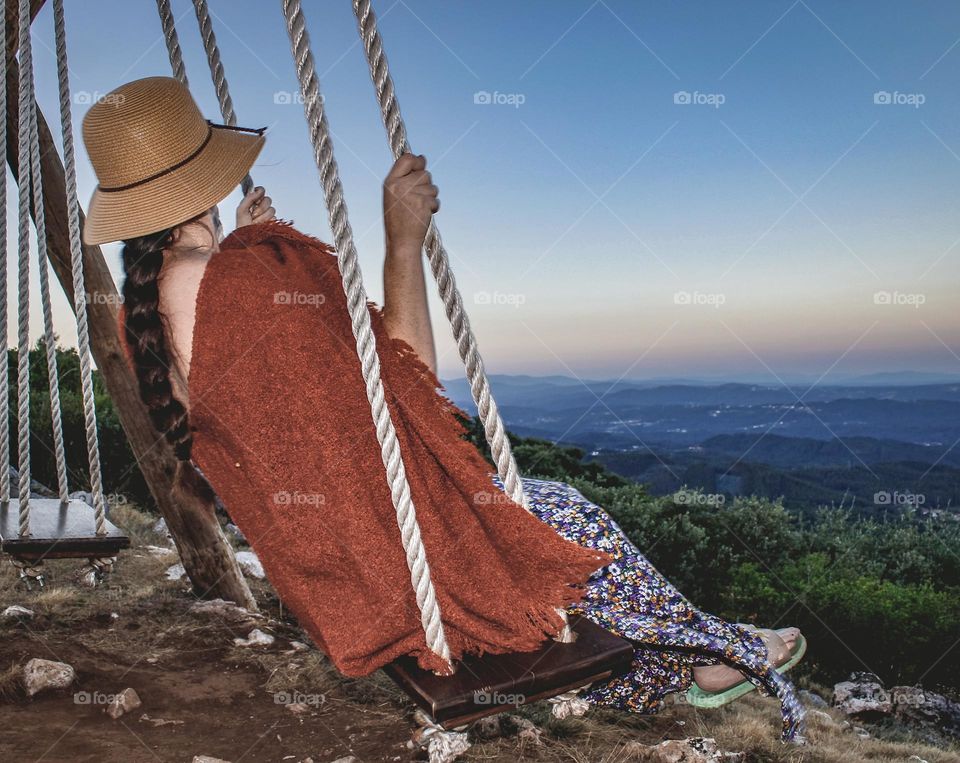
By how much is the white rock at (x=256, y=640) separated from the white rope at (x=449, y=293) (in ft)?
7.19

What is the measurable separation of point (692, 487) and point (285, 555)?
203 inches

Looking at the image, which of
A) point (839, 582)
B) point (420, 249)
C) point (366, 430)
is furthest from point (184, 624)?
point (839, 582)

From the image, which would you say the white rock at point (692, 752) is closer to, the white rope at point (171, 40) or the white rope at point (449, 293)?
the white rope at point (449, 293)

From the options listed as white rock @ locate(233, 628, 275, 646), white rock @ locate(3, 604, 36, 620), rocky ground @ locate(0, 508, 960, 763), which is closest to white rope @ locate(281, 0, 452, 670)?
rocky ground @ locate(0, 508, 960, 763)

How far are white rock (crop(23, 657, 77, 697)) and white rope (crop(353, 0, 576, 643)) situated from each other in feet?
6.61

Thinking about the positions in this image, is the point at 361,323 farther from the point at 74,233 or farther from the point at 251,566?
the point at 251,566

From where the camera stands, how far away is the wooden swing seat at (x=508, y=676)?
1.60 metres

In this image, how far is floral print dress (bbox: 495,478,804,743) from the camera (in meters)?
2.11

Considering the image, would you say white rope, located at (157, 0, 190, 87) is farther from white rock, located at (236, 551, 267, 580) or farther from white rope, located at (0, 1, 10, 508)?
white rock, located at (236, 551, 267, 580)

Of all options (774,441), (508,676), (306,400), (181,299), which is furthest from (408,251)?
(774,441)

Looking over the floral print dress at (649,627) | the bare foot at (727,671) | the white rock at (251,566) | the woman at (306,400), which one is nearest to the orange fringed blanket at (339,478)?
the woman at (306,400)

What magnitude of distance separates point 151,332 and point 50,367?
6.13 feet

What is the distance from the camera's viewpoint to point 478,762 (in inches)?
105

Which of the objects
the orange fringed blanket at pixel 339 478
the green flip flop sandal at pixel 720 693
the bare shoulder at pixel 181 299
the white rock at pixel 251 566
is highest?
the bare shoulder at pixel 181 299
